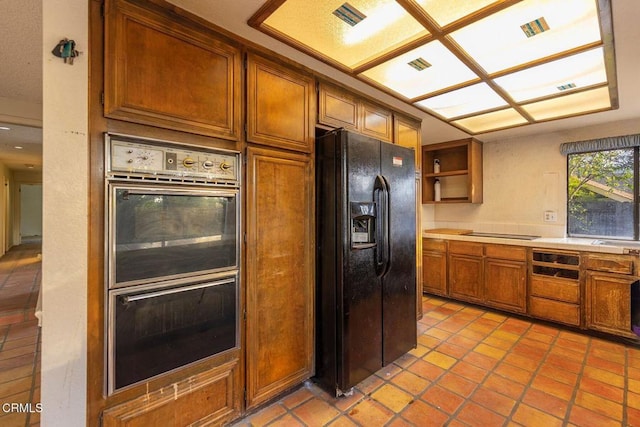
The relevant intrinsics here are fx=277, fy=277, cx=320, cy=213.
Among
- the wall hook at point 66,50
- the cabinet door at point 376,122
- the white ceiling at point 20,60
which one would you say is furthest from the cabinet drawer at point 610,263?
the white ceiling at point 20,60

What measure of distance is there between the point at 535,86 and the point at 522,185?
1990 millimetres

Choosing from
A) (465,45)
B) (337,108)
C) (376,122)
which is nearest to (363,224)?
(337,108)

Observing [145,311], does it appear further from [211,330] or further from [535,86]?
[535,86]

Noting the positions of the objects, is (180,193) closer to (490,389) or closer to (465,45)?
(465,45)

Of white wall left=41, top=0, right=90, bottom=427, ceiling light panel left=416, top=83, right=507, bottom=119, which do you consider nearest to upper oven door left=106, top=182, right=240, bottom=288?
white wall left=41, top=0, right=90, bottom=427

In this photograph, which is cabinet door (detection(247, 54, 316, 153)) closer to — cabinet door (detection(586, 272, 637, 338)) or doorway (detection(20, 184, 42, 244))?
cabinet door (detection(586, 272, 637, 338))

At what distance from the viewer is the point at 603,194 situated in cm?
329

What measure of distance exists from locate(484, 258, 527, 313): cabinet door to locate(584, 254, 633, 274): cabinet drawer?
0.56 metres

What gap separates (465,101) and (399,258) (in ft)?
5.31

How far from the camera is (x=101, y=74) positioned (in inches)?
48.8

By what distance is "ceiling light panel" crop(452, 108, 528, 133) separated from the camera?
2947 mm

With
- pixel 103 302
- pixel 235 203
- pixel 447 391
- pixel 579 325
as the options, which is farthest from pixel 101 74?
pixel 579 325

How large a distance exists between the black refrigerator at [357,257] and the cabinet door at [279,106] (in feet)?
0.66

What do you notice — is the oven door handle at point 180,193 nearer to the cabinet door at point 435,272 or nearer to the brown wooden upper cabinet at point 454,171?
the cabinet door at point 435,272
